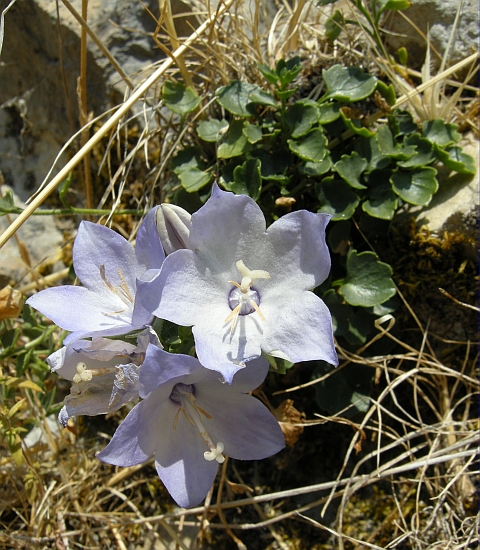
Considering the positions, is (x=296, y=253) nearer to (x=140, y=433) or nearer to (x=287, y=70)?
(x=140, y=433)

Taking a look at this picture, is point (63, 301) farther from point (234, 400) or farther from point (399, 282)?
point (399, 282)

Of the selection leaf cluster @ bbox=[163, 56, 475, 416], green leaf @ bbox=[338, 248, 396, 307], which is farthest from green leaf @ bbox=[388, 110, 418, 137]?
green leaf @ bbox=[338, 248, 396, 307]

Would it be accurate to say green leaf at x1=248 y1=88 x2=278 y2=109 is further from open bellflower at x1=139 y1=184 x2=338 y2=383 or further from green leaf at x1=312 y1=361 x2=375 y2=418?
green leaf at x1=312 y1=361 x2=375 y2=418

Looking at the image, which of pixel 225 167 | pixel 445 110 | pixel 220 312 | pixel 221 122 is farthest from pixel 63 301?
pixel 445 110

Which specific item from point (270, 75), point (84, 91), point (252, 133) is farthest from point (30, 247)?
point (270, 75)

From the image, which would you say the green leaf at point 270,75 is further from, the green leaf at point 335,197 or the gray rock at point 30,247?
the gray rock at point 30,247

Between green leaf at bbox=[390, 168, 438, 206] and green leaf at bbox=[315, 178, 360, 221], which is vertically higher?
green leaf at bbox=[315, 178, 360, 221]
